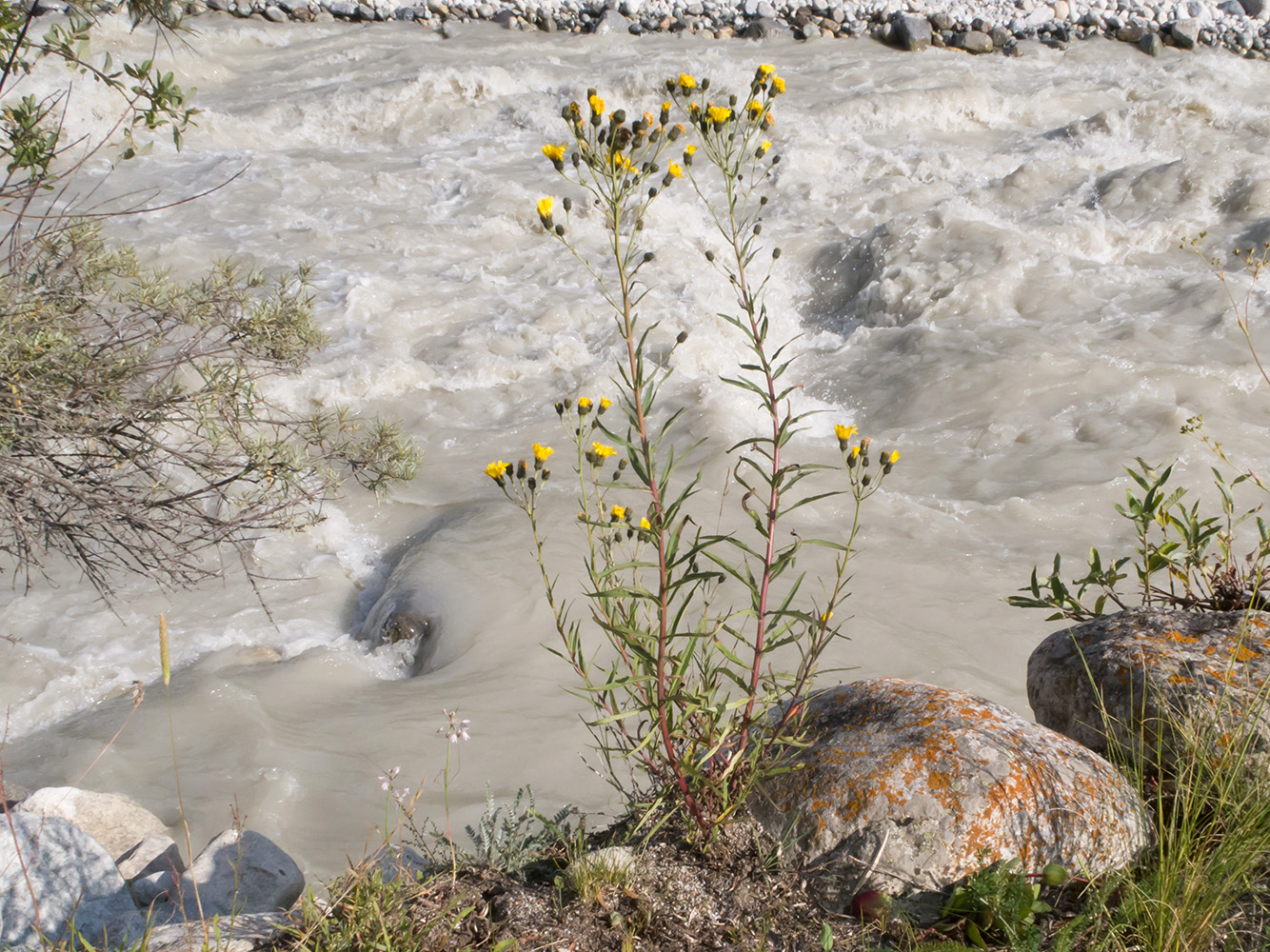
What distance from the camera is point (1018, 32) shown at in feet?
47.7

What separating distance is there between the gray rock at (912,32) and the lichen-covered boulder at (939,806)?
1435 centimetres

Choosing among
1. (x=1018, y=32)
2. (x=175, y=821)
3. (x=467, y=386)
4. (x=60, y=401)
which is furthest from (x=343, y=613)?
(x=1018, y=32)

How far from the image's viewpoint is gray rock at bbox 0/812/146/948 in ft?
6.96

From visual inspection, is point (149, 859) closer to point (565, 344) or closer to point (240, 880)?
point (240, 880)

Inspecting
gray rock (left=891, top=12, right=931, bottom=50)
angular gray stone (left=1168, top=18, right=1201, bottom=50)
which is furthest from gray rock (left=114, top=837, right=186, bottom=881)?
angular gray stone (left=1168, top=18, right=1201, bottom=50)

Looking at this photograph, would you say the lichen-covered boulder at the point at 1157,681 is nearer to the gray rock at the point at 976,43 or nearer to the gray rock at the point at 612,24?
the gray rock at the point at 976,43

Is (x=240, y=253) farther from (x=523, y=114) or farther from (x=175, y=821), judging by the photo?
(x=175, y=821)

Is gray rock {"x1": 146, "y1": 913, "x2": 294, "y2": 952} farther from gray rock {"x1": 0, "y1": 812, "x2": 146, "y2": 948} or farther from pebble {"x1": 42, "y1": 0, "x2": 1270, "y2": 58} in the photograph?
pebble {"x1": 42, "y1": 0, "x2": 1270, "y2": 58}

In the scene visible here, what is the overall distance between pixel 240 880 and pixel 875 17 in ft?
52.8

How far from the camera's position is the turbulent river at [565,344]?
152 inches

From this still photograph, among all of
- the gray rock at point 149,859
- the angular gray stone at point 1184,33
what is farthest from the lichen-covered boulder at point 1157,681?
the angular gray stone at point 1184,33

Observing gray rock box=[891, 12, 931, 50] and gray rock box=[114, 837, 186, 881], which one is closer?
gray rock box=[114, 837, 186, 881]

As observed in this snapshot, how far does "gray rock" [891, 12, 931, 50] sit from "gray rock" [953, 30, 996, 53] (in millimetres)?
543

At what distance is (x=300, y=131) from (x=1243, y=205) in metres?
10.6
